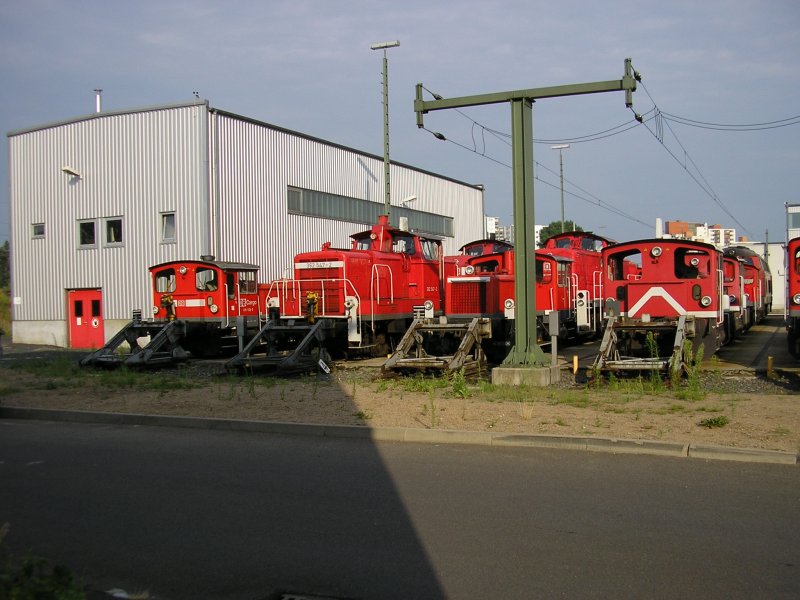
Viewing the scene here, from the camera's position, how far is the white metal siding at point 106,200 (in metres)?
27.1

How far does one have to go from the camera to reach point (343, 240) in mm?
33500

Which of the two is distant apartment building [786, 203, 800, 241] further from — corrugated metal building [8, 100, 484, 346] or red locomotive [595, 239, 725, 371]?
corrugated metal building [8, 100, 484, 346]

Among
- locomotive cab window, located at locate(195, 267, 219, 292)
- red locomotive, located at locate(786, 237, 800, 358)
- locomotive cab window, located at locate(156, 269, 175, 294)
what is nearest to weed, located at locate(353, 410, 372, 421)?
red locomotive, located at locate(786, 237, 800, 358)

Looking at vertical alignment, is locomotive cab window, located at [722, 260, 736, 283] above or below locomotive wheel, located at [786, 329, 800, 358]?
above

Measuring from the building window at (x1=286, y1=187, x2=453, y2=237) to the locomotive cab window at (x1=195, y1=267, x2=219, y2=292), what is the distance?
837 centimetres

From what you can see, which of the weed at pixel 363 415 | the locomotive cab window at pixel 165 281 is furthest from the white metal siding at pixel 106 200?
the weed at pixel 363 415

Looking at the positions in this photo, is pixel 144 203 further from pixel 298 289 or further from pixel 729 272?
pixel 729 272

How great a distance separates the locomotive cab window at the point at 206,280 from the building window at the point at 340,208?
27.5 ft

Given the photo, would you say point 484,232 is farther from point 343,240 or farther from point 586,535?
point 586,535

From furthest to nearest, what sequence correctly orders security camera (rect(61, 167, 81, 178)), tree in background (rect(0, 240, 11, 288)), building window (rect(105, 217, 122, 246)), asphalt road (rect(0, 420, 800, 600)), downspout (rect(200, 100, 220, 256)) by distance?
tree in background (rect(0, 240, 11, 288)) < security camera (rect(61, 167, 81, 178)) < building window (rect(105, 217, 122, 246)) < downspout (rect(200, 100, 220, 256)) < asphalt road (rect(0, 420, 800, 600))

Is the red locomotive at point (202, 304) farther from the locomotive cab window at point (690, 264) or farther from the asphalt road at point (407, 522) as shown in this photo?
the asphalt road at point (407, 522)

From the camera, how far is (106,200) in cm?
2905

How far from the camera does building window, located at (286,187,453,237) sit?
31.2 meters

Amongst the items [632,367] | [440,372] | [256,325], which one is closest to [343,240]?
[256,325]
